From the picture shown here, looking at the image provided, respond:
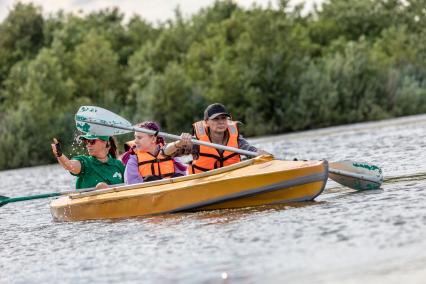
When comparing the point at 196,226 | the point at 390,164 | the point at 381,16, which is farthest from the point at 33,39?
the point at 196,226

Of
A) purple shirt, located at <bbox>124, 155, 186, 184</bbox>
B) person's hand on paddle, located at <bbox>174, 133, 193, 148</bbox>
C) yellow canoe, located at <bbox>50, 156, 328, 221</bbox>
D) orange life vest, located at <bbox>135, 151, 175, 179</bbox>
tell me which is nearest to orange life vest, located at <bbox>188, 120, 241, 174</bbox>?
person's hand on paddle, located at <bbox>174, 133, 193, 148</bbox>

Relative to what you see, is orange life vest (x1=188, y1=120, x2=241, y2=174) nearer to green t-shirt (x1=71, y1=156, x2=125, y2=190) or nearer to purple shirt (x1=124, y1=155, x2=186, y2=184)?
purple shirt (x1=124, y1=155, x2=186, y2=184)

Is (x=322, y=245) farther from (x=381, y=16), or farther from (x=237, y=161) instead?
(x=381, y=16)

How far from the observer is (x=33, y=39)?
217 feet

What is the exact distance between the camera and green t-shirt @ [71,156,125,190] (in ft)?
43.2

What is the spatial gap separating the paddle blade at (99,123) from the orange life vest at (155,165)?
0.72m

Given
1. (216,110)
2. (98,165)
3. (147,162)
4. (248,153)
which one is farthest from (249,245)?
(98,165)

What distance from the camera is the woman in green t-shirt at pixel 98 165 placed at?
515 inches

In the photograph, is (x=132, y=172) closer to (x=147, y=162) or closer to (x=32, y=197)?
(x=147, y=162)

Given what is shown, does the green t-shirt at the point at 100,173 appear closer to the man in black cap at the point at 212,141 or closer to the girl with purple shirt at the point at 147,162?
the girl with purple shirt at the point at 147,162

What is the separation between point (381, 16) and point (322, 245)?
61751 mm

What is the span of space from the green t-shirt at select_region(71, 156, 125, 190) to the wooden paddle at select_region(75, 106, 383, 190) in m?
0.39

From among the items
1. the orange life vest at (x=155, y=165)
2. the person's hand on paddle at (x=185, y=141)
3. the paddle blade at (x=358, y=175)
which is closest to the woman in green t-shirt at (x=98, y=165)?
the orange life vest at (x=155, y=165)

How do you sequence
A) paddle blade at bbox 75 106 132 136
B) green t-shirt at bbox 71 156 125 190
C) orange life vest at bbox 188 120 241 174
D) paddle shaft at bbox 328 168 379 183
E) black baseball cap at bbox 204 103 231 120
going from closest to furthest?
paddle shaft at bbox 328 168 379 183
black baseball cap at bbox 204 103 231 120
orange life vest at bbox 188 120 241 174
green t-shirt at bbox 71 156 125 190
paddle blade at bbox 75 106 132 136
